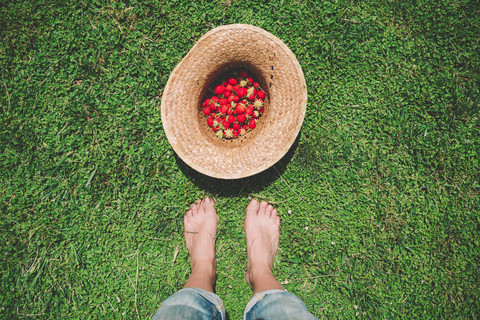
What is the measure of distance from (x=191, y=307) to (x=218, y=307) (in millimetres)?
303

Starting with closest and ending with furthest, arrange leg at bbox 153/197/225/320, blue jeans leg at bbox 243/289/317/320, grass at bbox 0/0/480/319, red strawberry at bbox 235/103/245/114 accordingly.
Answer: blue jeans leg at bbox 243/289/317/320
leg at bbox 153/197/225/320
red strawberry at bbox 235/103/245/114
grass at bbox 0/0/480/319

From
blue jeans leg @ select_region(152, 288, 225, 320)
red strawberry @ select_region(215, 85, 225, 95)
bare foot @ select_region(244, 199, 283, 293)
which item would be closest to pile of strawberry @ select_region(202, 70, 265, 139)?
red strawberry @ select_region(215, 85, 225, 95)

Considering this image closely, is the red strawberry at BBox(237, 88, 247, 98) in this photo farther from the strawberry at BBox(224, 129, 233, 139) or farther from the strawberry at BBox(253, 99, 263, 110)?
the strawberry at BBox(224, 129, 233, 139)

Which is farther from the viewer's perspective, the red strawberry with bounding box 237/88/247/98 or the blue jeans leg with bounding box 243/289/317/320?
the red strawberry with bounding box 237/88/247/98

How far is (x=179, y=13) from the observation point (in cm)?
258

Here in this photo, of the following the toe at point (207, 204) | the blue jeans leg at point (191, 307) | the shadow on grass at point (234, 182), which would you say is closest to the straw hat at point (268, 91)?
the shadow on grass at point (234, 182)

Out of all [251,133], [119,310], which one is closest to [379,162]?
[251,133]

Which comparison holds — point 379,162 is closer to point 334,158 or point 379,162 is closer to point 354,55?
point 334,158

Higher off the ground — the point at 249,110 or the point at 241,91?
the point at 241,91

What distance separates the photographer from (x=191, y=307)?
1966 mm

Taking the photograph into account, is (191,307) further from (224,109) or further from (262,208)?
(224,109)

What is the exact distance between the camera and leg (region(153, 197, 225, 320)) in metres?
2.11

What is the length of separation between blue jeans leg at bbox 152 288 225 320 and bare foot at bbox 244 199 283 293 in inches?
16.6

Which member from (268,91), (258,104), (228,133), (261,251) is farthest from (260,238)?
(268,91)
